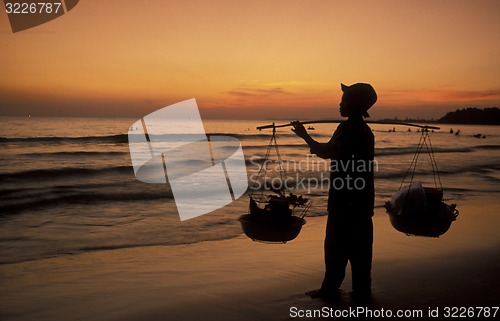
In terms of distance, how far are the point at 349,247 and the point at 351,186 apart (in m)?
0.55

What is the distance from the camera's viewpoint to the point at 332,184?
3508 millimetres

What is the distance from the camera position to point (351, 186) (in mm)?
3420

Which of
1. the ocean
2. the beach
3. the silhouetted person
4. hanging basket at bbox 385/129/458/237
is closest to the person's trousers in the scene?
the silhouetted person

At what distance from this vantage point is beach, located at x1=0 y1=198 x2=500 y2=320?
375cm

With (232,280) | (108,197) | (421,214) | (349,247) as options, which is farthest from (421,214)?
(108,197)

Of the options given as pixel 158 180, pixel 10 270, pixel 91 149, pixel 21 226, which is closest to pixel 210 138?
pixel 91 149

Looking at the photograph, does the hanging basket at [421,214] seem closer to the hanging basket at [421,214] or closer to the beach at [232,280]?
the hanging basket at [421,214]

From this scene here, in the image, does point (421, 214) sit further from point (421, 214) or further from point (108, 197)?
point (108, 197)

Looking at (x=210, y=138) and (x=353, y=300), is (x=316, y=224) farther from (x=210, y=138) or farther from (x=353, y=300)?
(x=210, y=138)

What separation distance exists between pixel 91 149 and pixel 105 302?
23587 millimetres

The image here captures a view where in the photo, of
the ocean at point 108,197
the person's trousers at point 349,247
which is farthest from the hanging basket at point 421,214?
the ocean at point 108,197

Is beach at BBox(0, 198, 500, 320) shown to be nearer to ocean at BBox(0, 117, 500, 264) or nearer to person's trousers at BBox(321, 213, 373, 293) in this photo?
person's trousers at BBox(321, 213, 373, 293)

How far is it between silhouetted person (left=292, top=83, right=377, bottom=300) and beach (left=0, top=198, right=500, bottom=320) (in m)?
0.39

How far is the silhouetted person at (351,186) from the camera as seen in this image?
3.43 m
